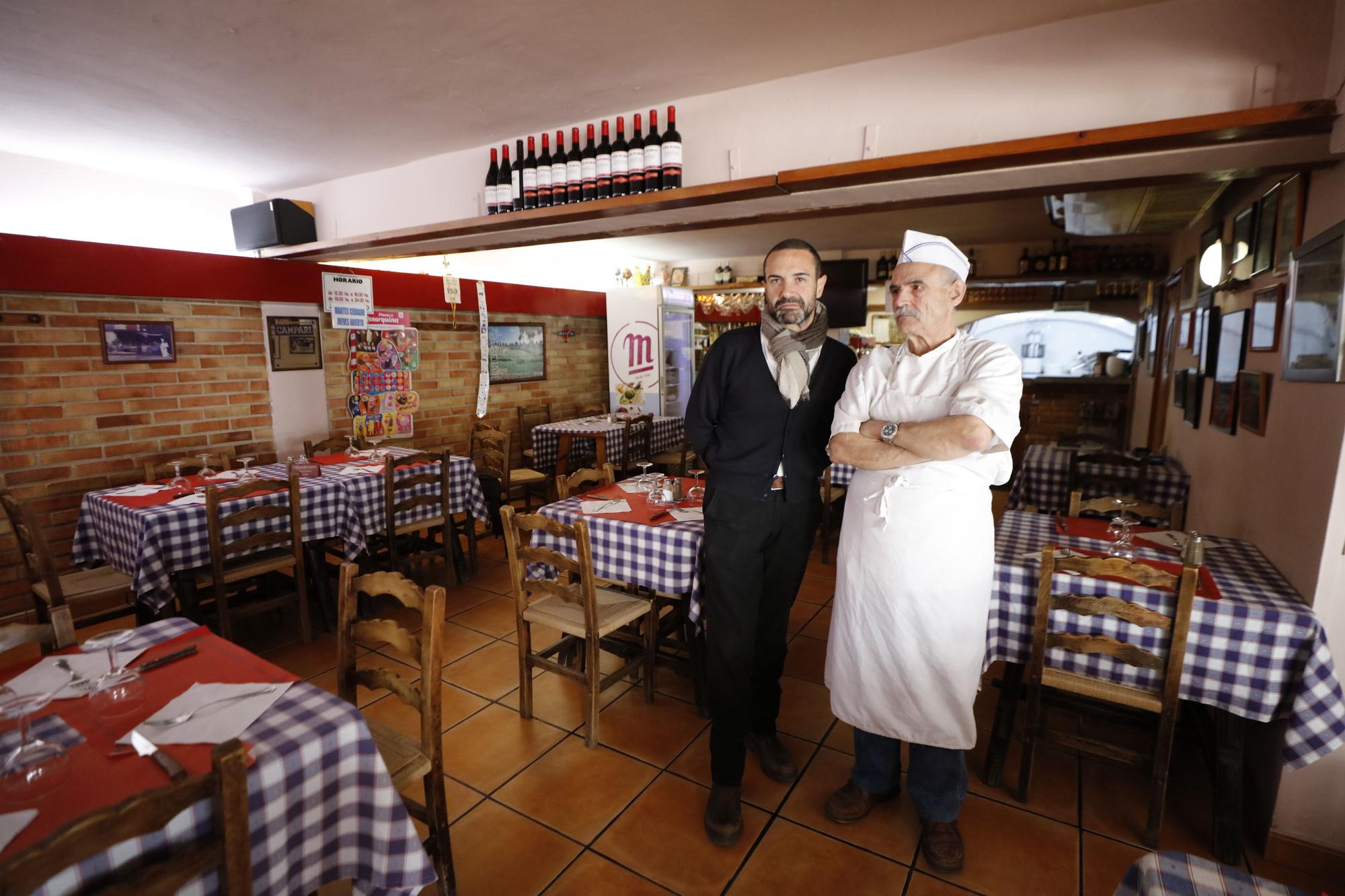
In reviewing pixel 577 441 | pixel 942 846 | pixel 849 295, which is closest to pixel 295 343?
pixel 577 441

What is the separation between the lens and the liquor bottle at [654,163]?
3.23 m

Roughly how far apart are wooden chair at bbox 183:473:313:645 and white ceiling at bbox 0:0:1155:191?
6.35 feet

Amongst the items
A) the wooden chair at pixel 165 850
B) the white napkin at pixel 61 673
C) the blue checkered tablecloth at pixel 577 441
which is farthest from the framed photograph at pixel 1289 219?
the blue checkered tablecloth at pixel 577 441

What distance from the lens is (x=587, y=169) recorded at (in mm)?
3453

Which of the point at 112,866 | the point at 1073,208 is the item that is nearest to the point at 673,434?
the point at 1073,208

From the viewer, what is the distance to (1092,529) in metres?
2.83

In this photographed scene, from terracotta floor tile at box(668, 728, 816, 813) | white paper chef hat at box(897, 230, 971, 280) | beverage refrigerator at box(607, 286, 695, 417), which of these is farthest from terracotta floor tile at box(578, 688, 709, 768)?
beverage refrigerator at box(607, 286, 695, 417)

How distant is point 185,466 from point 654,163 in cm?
360

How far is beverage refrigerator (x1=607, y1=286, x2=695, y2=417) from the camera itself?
753 cm

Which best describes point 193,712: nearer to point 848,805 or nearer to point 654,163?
point 848,805

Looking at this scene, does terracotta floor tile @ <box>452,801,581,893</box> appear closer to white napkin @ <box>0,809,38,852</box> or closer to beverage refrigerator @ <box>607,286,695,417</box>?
white napkin @ <box>0,809,38,852</box>

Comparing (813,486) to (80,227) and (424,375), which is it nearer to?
(424,375)

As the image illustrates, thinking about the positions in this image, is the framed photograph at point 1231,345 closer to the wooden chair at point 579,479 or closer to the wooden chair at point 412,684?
the wooden chair at point 579,479

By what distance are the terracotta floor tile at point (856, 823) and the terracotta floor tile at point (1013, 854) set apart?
0.10 metres
